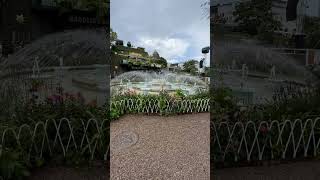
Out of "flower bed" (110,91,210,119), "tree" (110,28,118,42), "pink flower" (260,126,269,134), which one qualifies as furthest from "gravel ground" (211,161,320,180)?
"tree" (110,28,118,42)

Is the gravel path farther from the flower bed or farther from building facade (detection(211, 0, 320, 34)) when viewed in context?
building facade (detection(211, 0, 320, 34))

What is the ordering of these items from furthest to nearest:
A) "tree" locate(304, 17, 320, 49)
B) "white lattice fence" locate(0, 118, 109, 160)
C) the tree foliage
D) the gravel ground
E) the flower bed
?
the flower bed → "tree" locate(304, 17, 320, 49) → the gravel ground → the tree foliage → "white lattice fence" locate(0, 118, 109, 160)

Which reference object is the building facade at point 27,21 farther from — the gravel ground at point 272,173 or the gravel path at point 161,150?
the gravel ground at point 272,173

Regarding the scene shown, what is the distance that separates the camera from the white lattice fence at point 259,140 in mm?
3725

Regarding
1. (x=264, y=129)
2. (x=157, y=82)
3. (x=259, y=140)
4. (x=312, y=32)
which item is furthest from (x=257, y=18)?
(x=157, y=82)

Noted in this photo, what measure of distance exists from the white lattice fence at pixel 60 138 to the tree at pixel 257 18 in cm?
160

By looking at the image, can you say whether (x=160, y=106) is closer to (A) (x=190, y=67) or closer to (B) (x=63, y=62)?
(A) (x=190, y=67)

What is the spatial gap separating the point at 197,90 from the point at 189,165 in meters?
0.88

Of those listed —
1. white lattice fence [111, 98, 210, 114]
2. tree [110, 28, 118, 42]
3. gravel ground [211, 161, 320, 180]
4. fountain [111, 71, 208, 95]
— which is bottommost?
gravel ground [211, 161, 320, 180]

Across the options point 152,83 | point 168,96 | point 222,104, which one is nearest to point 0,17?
point 152,83

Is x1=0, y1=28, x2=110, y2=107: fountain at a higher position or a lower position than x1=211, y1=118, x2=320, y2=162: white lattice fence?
higher

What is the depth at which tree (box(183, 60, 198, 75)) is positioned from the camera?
13.5ft

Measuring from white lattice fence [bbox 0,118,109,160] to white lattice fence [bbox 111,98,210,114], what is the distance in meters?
0.92

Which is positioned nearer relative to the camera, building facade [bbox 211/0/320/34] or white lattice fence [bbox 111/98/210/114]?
building facade [bbox 211/0/320/34]
